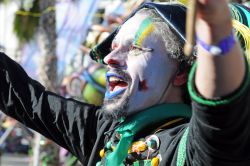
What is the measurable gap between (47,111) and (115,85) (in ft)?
1.48

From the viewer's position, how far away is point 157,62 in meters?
2.11

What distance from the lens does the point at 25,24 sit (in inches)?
397

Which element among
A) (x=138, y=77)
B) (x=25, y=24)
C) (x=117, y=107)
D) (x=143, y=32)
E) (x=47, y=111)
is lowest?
(x=25, y=24)

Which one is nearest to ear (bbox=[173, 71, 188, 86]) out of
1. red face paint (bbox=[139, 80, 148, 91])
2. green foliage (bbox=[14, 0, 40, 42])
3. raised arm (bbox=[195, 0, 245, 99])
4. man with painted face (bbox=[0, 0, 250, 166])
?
man with painted face (bbox=[0, 0, 250, 166])

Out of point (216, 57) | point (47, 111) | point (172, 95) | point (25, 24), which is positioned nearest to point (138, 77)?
point (172, 95)

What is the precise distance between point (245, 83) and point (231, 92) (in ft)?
0.13

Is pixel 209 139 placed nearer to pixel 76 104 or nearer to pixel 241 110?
pixel 241 110

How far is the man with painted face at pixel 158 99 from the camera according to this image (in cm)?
133

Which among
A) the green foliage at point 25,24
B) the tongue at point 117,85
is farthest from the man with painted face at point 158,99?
the green foliage at point 25,24

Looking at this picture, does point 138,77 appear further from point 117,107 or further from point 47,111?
point 47,111

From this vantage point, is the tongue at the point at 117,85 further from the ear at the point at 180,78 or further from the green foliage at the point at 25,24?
the green foliage at the point at 25,24

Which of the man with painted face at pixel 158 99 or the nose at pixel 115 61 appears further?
the nose at pixel 115 61

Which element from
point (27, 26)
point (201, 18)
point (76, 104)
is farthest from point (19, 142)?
point (201, 18)

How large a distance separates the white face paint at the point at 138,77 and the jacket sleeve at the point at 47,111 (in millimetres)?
298
